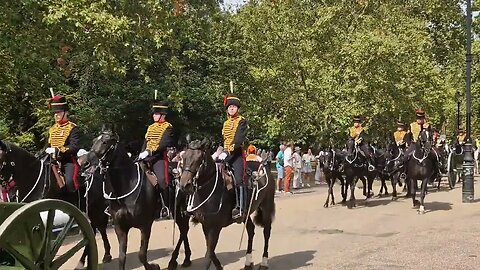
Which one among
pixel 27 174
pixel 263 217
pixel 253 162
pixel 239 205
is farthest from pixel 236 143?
pixel 27 174

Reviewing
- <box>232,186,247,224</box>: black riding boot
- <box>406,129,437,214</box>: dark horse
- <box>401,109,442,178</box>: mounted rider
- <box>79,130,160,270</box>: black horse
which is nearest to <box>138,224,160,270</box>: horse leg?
<box>79,130,160,270</box>: black horse

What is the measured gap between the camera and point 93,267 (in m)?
6.44

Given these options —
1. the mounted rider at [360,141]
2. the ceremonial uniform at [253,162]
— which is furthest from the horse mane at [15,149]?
the mounted rider at [360,141]

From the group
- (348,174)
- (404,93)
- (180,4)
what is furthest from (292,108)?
(348,174)

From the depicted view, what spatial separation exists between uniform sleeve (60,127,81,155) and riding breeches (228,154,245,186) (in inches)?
101

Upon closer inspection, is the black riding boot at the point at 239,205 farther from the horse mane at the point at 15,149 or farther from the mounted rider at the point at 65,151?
the horse mane at the point at 15,149

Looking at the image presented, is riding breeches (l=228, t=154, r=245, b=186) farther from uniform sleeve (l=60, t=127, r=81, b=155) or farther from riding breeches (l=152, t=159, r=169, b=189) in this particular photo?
uniform sleeve (l=60, t=127, r=81, b=155)

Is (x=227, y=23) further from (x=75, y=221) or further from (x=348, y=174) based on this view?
(x=75, y=221)

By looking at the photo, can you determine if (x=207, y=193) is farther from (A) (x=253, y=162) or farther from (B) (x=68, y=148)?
(B) (x=68, y=148)

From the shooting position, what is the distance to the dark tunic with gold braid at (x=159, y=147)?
10922 millimetres

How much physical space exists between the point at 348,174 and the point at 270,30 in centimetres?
1630

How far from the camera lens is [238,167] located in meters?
10.7

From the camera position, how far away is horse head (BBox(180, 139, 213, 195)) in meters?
9.54

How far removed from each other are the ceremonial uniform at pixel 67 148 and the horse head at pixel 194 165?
2183 mm
